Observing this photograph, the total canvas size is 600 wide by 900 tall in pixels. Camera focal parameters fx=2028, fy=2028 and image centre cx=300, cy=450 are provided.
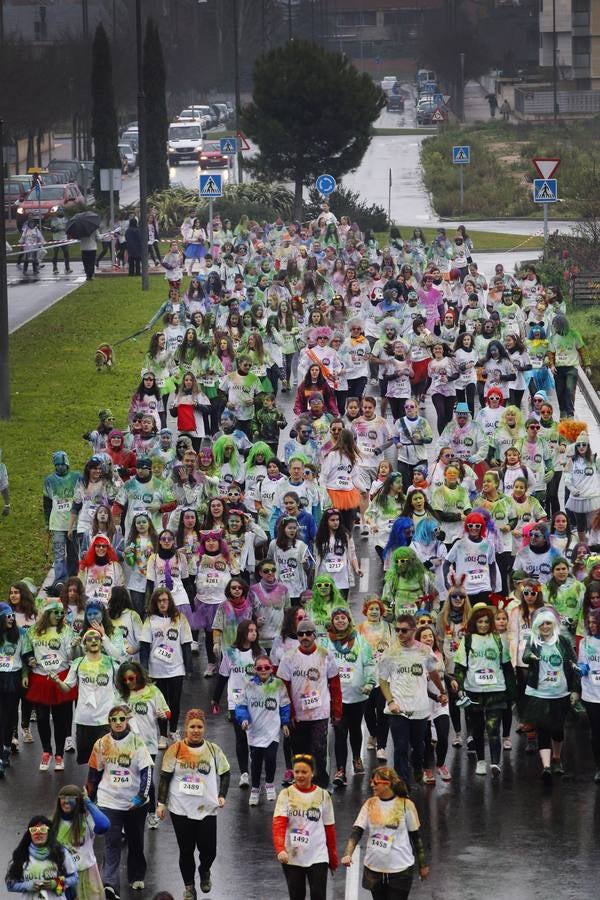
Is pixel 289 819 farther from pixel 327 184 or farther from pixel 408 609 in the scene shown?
pixel 327 184

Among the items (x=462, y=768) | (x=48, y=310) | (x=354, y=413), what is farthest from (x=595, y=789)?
(x=48, y=310)

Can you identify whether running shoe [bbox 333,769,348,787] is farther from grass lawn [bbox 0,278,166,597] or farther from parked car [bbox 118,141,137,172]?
parked car [bbox 118,141,137,172]

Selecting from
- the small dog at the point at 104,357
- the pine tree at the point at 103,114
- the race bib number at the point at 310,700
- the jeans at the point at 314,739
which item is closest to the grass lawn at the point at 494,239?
the pine tree at the point at 103,114

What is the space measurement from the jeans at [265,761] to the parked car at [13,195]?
49735mm

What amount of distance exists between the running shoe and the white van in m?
70.0

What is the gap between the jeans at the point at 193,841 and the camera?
1262 cm

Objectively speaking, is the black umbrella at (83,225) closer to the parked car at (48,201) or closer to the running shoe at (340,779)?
the parked car at (48,201)

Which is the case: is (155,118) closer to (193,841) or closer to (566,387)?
(566,387)

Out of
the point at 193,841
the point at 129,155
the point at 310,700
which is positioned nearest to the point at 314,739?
the point at 310,700

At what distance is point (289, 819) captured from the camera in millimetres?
11914

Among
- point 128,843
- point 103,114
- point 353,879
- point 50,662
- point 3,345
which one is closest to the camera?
point 128,843

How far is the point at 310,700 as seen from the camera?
14266mm

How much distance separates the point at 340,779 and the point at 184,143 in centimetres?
7083

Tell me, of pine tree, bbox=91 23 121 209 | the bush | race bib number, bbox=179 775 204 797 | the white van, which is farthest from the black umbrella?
the white van
